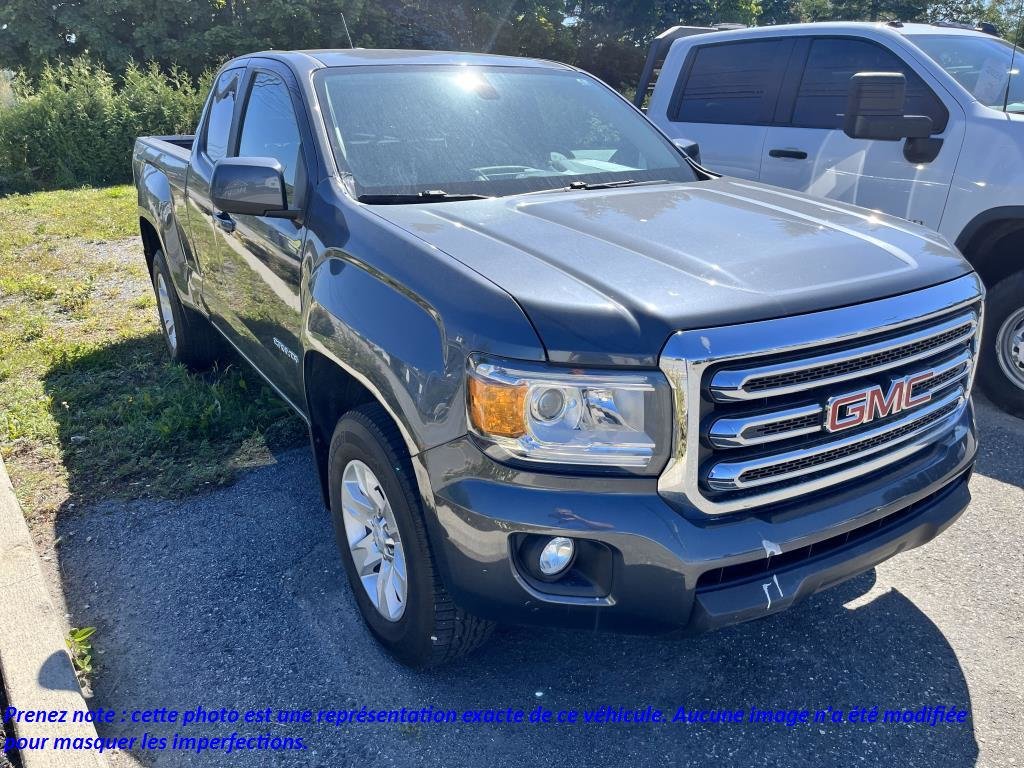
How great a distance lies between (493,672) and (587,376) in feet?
3.97

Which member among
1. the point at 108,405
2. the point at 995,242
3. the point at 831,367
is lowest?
the point at 108,405

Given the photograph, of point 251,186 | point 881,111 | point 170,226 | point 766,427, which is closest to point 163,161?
point 170,226

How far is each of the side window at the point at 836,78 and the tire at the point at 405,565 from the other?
12.7ft

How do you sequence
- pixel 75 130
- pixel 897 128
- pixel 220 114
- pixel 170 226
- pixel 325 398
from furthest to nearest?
pixel 75 130 → pixel 170 226 → pixel 897 128 → pixel 220 114 → pixel 325 398

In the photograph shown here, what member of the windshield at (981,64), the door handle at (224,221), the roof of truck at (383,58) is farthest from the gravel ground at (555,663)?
the windshield at (981,64)

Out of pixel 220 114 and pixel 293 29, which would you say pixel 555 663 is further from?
pixel 293 29

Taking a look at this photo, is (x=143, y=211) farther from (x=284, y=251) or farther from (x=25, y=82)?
(x=25, y=82)

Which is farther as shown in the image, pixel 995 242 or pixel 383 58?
pixel 995 242

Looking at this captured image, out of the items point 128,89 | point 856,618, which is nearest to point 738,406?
point 856,618

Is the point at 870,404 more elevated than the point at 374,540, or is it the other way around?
the point at 870,404

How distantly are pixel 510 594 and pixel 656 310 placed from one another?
813 millimetres

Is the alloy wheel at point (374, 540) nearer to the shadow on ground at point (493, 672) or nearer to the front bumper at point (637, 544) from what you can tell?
the shadow on ground at point (493, 672)

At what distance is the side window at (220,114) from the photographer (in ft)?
13.3

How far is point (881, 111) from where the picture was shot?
413cm
